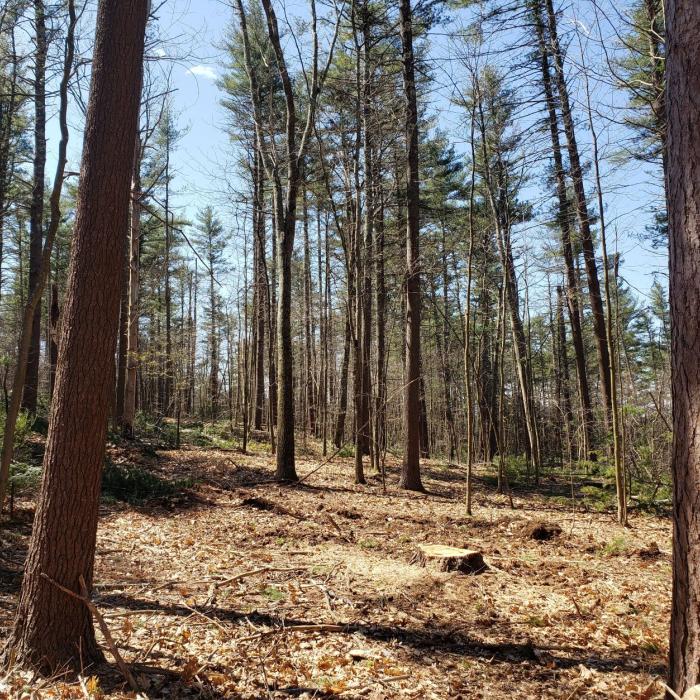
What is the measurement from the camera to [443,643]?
4.13 meters

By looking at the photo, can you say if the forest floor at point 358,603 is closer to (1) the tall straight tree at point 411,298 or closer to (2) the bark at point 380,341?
(1) the tall straight tree at point 411,298

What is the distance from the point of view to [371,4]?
12.3 meters

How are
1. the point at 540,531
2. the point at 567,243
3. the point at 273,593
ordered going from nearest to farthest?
the point at 273,593 → the point at 540,531 → the point at 567,243

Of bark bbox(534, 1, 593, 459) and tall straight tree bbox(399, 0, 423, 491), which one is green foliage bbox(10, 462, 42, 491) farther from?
bark bbox(534, 1, 593, 459)

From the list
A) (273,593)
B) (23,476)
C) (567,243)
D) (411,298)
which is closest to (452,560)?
(273,593)

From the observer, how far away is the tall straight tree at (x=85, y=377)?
323 centimetres

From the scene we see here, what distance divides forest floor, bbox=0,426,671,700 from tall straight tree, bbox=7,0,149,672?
0.32 meters

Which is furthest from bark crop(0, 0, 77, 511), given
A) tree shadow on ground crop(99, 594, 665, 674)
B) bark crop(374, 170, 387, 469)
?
bark crop(374, 170, 387, 469)

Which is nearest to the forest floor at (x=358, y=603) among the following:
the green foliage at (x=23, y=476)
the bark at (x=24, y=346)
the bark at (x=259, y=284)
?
the green foliage at (x=23, y=476)

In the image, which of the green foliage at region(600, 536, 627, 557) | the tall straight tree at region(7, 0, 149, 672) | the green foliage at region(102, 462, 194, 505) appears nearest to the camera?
the tall straight tree at region(7, 0, 149, 672)

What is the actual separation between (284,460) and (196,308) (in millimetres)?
26240

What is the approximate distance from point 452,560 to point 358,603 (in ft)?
5.16

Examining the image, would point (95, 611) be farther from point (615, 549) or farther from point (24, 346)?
point (615, 549)

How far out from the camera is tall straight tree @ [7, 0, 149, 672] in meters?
3.23
